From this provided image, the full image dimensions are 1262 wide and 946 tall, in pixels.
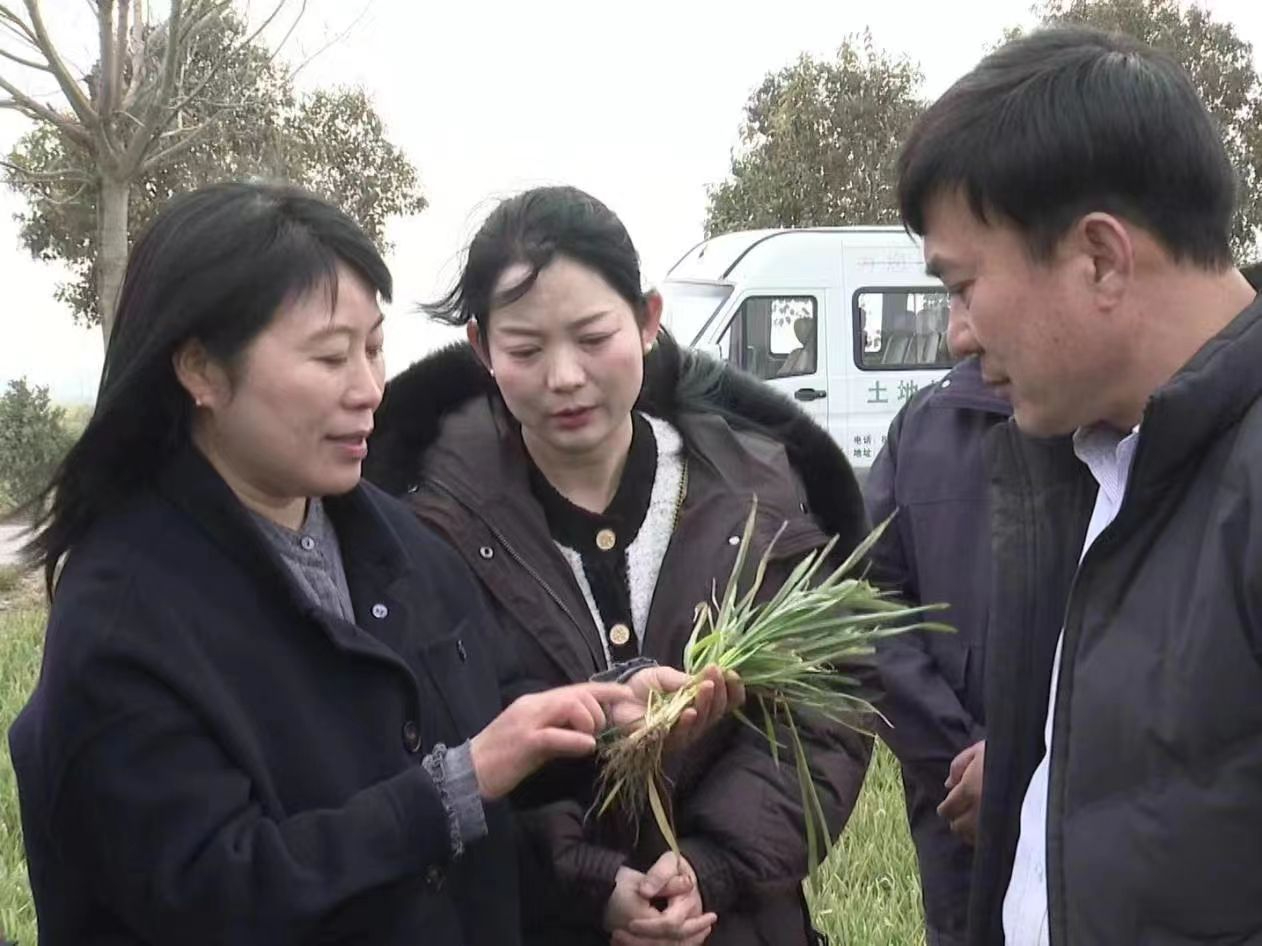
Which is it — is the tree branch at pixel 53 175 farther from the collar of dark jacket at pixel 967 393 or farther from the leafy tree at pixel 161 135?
the collar of dark jacket at pixel 967 393

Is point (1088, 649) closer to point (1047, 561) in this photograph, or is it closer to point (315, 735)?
point (1047, 561)

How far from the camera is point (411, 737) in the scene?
161cm

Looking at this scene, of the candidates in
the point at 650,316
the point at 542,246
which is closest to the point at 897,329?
the point at 650,316

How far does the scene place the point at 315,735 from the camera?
5.00 ft

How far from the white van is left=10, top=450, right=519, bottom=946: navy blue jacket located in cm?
984

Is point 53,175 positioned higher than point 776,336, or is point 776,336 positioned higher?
point 53,175

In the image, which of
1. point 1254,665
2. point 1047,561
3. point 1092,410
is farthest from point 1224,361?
point 1047,561

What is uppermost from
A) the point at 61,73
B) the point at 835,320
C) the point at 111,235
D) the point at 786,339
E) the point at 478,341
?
the point at 61,73

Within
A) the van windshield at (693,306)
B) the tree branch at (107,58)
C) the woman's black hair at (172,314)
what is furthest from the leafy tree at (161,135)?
the van windshield at (693,306)

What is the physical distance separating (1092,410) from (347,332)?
2.81ft

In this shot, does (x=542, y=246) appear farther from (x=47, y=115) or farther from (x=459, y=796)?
(x=47, y=115)

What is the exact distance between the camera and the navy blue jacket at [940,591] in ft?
7.28

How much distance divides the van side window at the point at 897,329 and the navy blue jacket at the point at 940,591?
9420 mm

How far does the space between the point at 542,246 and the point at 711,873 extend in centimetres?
91
